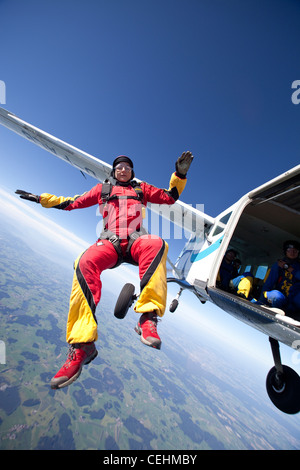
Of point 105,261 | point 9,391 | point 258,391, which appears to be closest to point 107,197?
point 105,261

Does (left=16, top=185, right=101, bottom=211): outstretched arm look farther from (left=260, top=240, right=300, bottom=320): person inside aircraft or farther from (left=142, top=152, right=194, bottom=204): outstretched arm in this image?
(left=260, top=240, right=300, bottom=320): person inside aircraft

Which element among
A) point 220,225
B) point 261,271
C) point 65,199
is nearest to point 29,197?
point 65,199

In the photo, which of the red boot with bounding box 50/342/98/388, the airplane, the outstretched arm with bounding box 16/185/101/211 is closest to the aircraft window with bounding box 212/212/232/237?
the airplane

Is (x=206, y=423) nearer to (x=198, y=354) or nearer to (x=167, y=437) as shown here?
(x=167, y=437)

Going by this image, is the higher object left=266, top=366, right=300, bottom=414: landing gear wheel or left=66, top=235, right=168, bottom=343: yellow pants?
left=66, top=235, right=168, bottom=343: yellow pants

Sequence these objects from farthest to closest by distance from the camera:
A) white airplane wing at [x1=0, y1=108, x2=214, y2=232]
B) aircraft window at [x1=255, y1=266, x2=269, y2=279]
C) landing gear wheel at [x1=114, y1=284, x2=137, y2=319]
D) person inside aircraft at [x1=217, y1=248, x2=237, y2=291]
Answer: aircraft window at [x1=255, y1=266, x2=269, y2=279] → white airplane wing at [x1=0, y1=108, x2=214, y2=232] → person inside aircraft at [x1=217, y1=248, x2=237, y2=291] → landing gear wheel at [x1=114, y1=284, x2=137, y2=319]

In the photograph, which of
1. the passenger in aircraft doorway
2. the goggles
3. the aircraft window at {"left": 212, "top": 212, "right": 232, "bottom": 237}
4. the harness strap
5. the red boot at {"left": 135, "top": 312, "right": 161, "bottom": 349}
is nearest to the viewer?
the red boot at {"left": 135, "top": 312, "right": 161, "bottom": 349}
